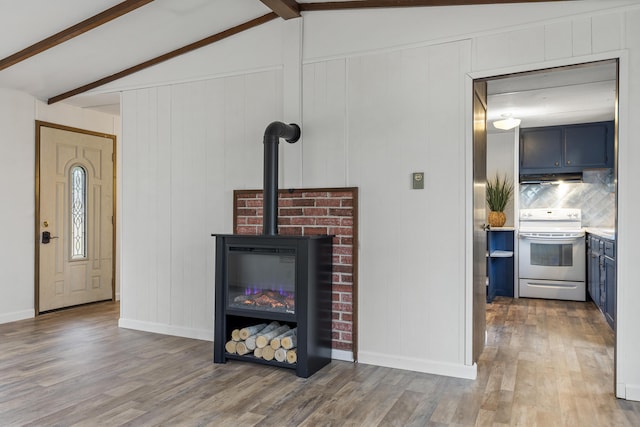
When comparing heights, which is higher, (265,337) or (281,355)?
(265,337)

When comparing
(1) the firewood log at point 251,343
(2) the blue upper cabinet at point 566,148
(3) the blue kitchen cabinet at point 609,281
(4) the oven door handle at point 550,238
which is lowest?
(1) the firewood log at point 251,343

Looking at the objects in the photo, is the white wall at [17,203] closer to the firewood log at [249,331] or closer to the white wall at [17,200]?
the white wall at [17,200]

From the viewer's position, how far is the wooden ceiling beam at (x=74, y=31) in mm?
3260

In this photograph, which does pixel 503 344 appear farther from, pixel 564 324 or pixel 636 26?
pixel 636 26

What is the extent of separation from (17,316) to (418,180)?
13.9ft

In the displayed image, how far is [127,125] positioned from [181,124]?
0.66 meters

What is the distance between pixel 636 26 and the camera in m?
2.74

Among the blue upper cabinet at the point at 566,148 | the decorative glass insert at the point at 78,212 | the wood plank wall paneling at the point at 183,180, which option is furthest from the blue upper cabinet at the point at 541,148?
the decorative glass insert at the point at 78,212

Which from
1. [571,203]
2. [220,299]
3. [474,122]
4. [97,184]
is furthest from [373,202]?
[571,203]

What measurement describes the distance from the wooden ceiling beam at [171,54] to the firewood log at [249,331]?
95.5 inches

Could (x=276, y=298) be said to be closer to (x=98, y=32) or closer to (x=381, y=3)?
(x=381, y=3)

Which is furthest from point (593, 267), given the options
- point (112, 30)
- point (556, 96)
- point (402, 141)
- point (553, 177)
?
point (112, 30)

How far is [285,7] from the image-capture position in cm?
345

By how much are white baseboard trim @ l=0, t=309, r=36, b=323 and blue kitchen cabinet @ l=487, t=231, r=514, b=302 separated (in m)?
5.43
